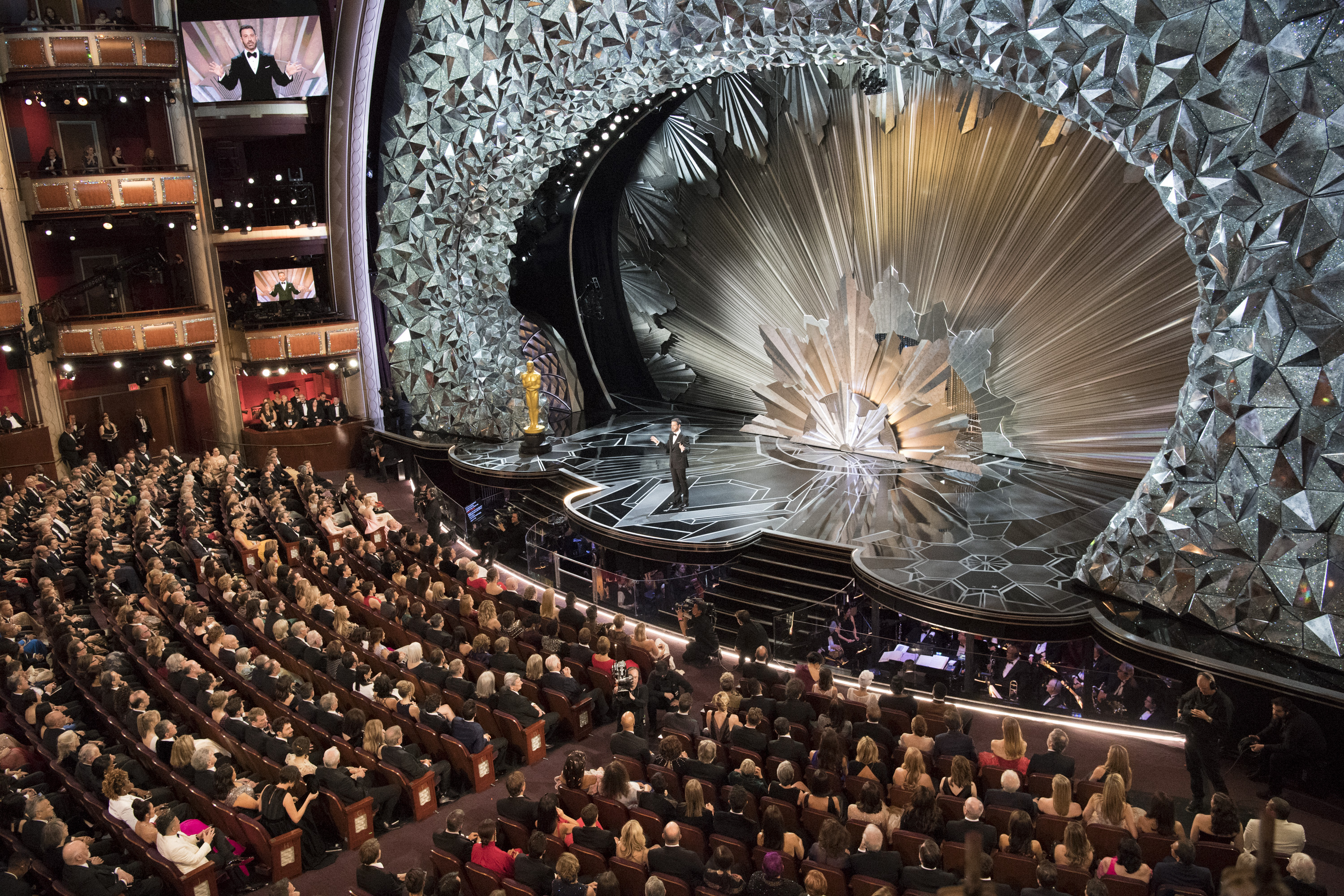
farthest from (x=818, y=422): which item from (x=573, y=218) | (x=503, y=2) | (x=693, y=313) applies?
(x=503, y=2)

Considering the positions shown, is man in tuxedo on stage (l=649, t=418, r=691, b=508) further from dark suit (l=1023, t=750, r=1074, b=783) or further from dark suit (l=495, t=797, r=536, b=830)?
dark suit (l=1023, t=750, r=1074, b=783)

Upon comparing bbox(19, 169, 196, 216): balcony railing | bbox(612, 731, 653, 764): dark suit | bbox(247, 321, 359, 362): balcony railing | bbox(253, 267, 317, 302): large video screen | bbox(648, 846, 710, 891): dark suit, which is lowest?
bbox(612, 731, 653, 764): dark suit

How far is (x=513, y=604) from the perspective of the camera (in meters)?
11.0

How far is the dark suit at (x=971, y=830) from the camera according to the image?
598cm

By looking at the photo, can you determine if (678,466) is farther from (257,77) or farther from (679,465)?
(257,77)

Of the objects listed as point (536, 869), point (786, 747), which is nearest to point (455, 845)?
point (536, 869)

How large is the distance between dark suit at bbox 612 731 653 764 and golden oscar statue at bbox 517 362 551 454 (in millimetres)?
9650

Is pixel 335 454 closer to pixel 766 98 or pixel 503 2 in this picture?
pixel 503 2

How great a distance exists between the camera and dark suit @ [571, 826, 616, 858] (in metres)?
6.18

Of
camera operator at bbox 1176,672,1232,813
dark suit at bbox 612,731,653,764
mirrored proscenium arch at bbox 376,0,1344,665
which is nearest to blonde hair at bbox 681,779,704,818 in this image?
dark suit at bbox 612,731,653,764

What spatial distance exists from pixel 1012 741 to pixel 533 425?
11418mm

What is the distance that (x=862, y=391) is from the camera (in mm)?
15812

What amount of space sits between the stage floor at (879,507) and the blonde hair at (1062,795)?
360cm

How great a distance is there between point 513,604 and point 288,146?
50.3ft
